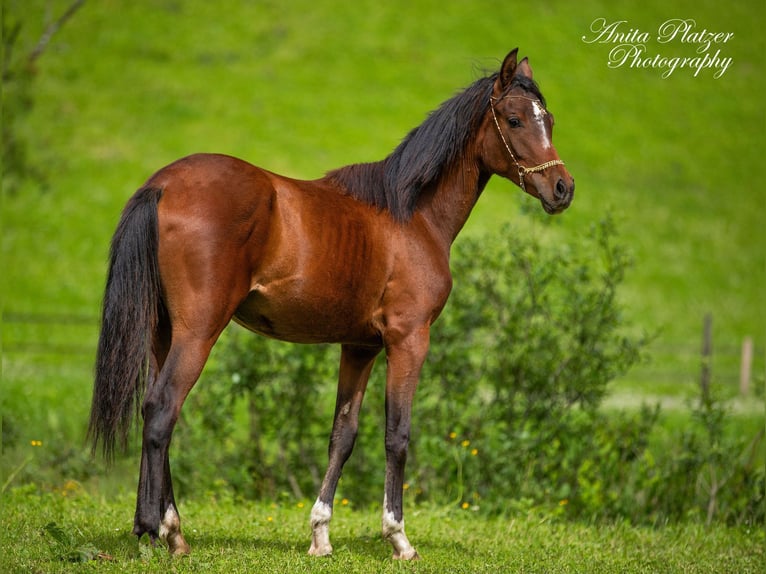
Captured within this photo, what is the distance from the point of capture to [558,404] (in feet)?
27.8

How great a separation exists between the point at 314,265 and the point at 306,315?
0.31 metres

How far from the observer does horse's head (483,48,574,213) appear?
19.1 ft

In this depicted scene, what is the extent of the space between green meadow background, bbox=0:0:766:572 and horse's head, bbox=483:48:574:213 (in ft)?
45.6

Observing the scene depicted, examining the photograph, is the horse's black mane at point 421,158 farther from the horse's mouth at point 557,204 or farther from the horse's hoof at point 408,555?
the horse's hoof at point 408,555

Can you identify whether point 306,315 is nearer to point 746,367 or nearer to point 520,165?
point 520,165

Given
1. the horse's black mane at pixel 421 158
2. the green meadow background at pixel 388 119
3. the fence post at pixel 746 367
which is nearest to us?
the horse's black mane at pixel 421 158

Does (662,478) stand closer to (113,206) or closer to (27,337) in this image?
(27,337)

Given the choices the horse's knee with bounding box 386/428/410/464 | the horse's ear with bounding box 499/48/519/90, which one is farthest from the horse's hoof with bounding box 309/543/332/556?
the horse's ear with bounding box 499/48/519/90

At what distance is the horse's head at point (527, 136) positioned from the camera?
5.82m

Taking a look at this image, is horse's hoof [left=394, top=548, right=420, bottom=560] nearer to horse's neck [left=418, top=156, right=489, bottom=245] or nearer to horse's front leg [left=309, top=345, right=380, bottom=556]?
horse's front leg [left=309, top=345, right=380, bottom=556]

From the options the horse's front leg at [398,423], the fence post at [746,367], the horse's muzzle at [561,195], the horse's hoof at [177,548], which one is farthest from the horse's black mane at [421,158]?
the fence post at [746,367]

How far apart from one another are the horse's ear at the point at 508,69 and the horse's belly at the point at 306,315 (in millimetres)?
1710

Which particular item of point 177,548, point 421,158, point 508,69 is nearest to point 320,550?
point 177,548

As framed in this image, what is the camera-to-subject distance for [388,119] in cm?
3031
